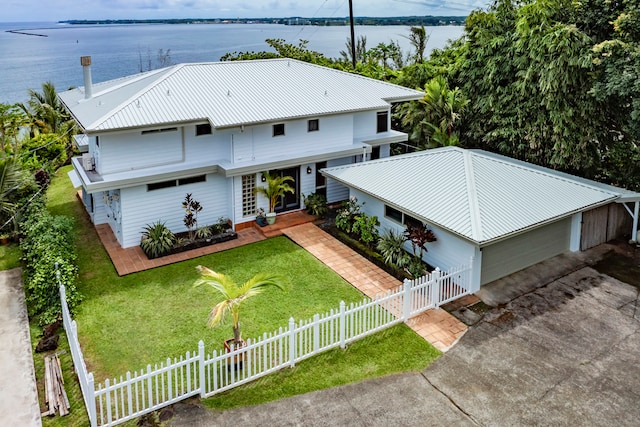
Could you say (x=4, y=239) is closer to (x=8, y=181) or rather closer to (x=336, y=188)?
(x=8, y=181)

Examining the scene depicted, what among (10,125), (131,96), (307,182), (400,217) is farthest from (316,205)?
(10,125)

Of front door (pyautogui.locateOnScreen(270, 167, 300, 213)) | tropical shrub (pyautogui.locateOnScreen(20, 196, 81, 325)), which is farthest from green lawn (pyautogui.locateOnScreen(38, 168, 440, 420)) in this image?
front door (pyautogui.locateOnScreen(270, 167, 300, 213))

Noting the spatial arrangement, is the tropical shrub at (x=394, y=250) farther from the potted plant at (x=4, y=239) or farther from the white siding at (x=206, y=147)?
the potted plant at (x=4, y=239)

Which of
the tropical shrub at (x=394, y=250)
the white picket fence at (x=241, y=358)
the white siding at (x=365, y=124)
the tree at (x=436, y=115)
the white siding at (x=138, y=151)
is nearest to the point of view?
the white picket fence at (x=241, y=358)

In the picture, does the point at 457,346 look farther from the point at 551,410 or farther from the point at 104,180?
the point at 104,180

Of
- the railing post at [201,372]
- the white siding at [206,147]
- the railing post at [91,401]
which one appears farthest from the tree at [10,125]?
the railing post at [201,372]

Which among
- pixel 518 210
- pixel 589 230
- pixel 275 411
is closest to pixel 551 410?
pixel 275 411

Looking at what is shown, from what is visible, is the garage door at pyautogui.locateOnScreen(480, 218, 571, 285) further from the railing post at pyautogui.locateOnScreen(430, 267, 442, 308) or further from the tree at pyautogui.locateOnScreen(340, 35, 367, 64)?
the tree at pyautogui.locateOnScreen(340, 35, 367, 64)
